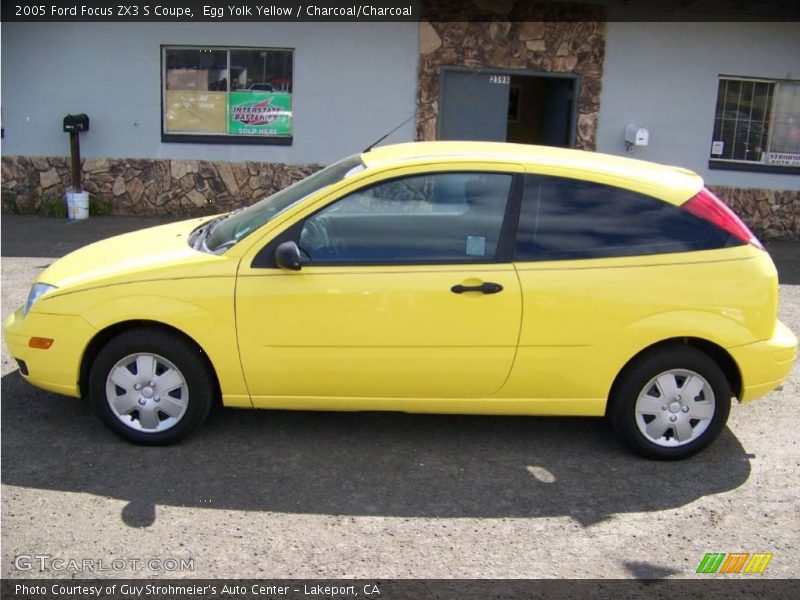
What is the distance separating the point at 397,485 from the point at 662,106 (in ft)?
32.0

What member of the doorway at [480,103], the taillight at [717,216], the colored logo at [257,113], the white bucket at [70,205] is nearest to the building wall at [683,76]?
the doorway at [480,103]

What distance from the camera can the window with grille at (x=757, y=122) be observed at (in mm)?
12914

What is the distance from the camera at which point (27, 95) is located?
12328mm

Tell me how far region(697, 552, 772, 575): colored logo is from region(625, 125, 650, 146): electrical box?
30.1 feet

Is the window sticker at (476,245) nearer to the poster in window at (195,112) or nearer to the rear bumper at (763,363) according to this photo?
the rear bumper at (763,363)

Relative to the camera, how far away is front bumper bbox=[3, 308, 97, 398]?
15.7 ft

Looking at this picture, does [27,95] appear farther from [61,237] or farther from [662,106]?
[662,106]

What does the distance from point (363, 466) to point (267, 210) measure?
64.3 inches

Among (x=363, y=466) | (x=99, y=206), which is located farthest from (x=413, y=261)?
(x=99, y=206)

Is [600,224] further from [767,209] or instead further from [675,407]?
[767,209]

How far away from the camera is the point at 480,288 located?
466cm

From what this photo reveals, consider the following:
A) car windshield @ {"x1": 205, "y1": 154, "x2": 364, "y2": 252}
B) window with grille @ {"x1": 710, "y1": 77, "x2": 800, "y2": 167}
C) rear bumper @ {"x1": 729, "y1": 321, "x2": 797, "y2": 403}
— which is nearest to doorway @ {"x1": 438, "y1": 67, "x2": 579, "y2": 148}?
window with grille @ {"x1": 710, "y1": 77, "x2": 800, "y2": 167}

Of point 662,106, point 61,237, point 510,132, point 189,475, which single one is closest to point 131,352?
point 189,475

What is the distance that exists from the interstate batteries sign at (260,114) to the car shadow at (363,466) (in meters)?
7.62
